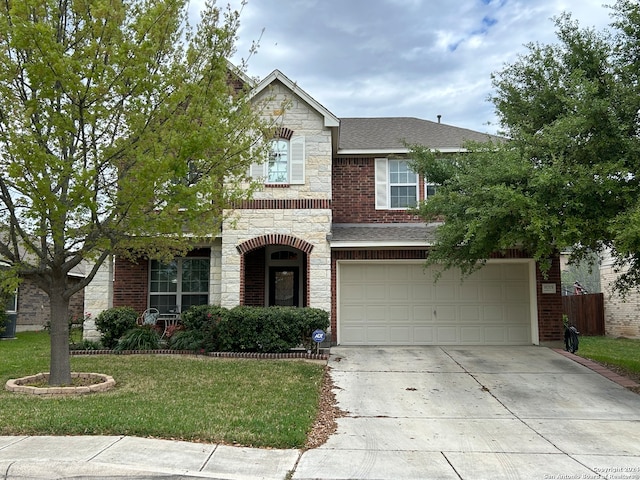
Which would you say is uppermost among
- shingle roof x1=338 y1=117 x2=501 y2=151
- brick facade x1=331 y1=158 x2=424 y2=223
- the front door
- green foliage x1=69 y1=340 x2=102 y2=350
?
shingle roof x1=338 y1=117 x2=501 y2=151

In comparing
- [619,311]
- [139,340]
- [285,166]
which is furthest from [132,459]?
[619,311]

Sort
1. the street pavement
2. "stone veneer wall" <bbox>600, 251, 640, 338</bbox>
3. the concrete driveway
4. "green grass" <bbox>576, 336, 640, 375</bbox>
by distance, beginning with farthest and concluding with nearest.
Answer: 1. "stone veneer wall" <bbox>600, 251, 640, 338</bbox>
2. "green grass" <bbox>576, 336, 640, 375</bbox>
3. the concrete driveway
4. the street pavement

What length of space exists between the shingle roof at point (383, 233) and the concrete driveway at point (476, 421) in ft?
10.1

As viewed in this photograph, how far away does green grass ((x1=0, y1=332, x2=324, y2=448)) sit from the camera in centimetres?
660

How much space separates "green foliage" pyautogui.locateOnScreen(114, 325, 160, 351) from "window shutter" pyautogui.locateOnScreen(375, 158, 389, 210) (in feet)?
23.3

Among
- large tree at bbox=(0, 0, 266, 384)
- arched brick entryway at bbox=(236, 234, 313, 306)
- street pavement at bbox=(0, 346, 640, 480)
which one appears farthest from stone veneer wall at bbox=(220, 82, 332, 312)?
large tree at bbox=(0, 0, 266, 384)

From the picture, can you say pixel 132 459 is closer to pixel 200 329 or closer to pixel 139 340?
pixel 200 329

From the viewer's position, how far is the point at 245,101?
9.68 metres

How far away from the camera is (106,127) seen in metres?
8.85

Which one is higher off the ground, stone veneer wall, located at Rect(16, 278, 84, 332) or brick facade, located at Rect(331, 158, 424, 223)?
brick facade, located at Rect(331, 158, 424, 223)

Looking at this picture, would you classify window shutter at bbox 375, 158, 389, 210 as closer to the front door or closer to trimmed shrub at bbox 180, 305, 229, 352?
the front door

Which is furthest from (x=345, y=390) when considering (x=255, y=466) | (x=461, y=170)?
(x=461, y=170)

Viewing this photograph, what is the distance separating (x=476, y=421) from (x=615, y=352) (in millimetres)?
9702

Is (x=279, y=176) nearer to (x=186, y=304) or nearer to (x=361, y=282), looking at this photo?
(x=361, y=282)
